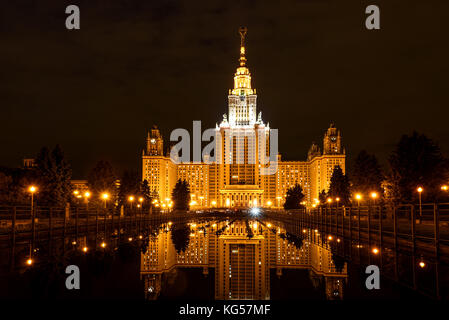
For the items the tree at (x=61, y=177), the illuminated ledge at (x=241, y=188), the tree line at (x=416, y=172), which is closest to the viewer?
the tree line at (x=416, y=172)

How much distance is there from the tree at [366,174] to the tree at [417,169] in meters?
22.5

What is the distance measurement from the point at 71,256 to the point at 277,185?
18963 cm

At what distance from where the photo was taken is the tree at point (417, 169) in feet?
140

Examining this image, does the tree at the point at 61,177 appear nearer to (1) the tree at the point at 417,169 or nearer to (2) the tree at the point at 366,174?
(1) the tree at the point at 417,169

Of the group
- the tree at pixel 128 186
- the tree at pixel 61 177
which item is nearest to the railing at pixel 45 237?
the tree at pixel 61 177

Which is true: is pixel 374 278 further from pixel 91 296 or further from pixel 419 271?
pixel 91 296

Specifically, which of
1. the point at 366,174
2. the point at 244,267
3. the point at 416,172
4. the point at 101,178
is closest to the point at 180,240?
the point at 244,267

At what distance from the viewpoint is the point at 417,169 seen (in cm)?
4359

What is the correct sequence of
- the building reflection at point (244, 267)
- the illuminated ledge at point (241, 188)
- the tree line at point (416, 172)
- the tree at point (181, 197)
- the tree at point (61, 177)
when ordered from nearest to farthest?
1. the building reflection at point (244, 267)
2. the tree line at point (416, 172)
3. the tree at point (61, 177)
4. the tree at point (181, 197)
5. the illuminated ledge at point (241, 188)

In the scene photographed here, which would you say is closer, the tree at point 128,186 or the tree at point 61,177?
the tree at point 61,177

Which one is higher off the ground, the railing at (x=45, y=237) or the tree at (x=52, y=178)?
the tree at (x=52, y=178)

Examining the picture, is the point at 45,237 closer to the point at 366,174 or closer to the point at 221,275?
the point at 221,275

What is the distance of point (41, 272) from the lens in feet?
31.0
